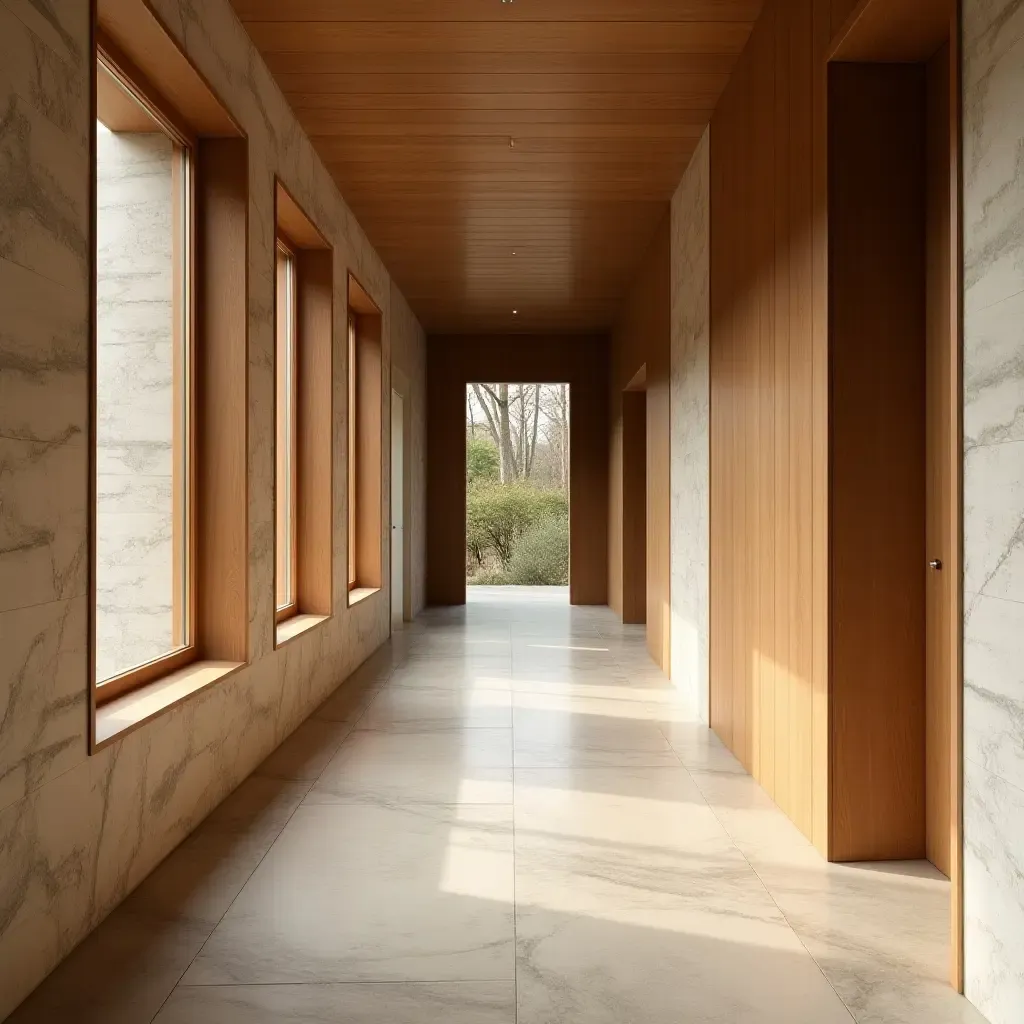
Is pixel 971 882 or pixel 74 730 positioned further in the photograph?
pixel 74 730

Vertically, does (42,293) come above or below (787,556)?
above

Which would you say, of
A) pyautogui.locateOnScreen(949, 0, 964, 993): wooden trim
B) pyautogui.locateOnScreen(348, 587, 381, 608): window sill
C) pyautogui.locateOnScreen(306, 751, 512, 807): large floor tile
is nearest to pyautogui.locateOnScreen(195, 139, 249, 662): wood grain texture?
pyautogui.locateOnScreen(306, 751, 512, 807): large floor tile

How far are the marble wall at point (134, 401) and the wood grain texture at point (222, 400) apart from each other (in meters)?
0.19

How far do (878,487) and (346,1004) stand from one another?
2013 mm

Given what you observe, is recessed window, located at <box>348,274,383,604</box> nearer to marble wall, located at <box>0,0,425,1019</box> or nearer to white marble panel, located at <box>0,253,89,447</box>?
marble wall, located at <box>0,0,425,1019</box>

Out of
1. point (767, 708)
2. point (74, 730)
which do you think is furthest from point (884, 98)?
point (74, 730)

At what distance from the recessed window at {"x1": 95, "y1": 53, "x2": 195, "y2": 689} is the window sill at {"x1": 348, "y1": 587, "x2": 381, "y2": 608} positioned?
271cm

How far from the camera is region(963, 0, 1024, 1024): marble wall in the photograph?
1810 mm

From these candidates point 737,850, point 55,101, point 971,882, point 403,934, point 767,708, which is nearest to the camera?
point 971,882

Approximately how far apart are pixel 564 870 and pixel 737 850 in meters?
0.58

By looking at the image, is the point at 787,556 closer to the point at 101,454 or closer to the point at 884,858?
the point at 884,858

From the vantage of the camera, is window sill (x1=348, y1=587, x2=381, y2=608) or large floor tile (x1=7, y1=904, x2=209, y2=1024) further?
window sill (x1=348, y1=587, x2=381, y2=608)

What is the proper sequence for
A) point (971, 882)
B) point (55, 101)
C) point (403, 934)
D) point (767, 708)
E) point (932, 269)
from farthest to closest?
point (767, 708)
point (932, 269)
point (403, 934)
point (55, 101)
point (971, 882)

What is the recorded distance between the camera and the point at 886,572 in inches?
112
